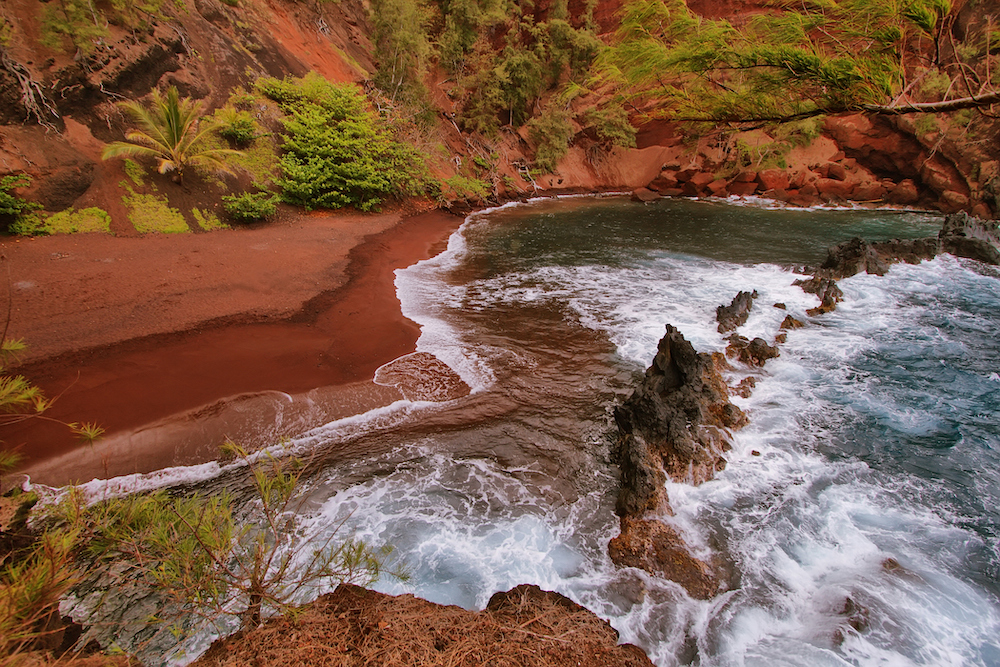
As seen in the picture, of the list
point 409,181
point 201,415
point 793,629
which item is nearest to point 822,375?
point 793,629

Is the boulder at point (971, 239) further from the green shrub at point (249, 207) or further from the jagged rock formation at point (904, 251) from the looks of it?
the green shrub at point (249, 207)

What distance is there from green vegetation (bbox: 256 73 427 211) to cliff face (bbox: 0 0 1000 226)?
2.04 metres

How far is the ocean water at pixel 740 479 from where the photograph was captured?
12.4 feet

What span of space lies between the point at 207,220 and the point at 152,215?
47.2 inches

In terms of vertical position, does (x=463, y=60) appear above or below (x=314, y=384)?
above

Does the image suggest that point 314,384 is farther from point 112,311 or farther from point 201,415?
point 112,311

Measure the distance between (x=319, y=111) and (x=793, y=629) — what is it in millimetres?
18680

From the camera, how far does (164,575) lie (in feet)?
7.30

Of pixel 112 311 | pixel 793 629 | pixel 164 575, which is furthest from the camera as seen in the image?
pixel 112 311

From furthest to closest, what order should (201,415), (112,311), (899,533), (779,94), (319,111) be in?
(319,111) → (112,311) → (201,415) → (899,533) → (779,94)

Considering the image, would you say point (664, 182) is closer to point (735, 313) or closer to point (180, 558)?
point (735, 313)

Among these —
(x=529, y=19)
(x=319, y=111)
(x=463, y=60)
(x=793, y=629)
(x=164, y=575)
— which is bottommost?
(x=793, y=629)

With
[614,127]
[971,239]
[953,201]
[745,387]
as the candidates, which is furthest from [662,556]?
[953,201]

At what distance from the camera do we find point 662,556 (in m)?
4.27
